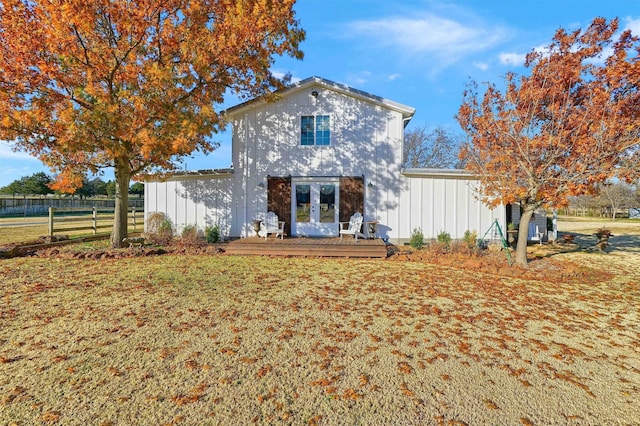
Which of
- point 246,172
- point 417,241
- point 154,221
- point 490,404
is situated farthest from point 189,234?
point 490,404

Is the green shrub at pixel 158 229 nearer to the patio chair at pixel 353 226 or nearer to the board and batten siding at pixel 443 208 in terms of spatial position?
the patio chair at pixel 353 226

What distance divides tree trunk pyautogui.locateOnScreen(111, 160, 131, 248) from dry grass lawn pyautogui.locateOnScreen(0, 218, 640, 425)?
4.02 metres

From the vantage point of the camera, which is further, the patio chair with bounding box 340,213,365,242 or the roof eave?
the roof eave

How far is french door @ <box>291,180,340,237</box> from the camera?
12398mm

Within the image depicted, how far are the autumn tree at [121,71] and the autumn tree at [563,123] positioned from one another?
752 cm

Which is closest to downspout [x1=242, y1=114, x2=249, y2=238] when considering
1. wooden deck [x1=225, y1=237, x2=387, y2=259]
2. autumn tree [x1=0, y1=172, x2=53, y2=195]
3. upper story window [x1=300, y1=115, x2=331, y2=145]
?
wooden deck [x1=225, y1=237, x2=387, y2=259]

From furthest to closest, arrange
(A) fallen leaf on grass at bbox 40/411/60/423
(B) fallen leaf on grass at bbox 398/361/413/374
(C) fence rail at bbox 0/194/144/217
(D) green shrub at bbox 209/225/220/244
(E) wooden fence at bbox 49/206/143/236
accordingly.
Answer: (C) fence rail at bbox 0/194/144/217
(E) wooden fence at bbox 49/206/143/236
(D) green shrub at bbox 209/225/220/244
(B) fallen leaf on grass at bbox 398/361/413/374
(A) fallen leaf on grass at bbox 40/411/60/423

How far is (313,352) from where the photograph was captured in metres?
3.49

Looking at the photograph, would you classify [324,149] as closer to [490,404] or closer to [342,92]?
[342,92]

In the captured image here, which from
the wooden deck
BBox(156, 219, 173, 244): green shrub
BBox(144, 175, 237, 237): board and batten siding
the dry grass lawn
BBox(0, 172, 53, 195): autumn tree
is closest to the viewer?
the dry grass lawn

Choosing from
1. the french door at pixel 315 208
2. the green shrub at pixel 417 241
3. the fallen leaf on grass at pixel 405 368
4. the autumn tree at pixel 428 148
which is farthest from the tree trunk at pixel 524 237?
the autumn tree at pixel 428 148

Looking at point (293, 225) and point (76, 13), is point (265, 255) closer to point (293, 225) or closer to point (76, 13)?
point (293, 225)

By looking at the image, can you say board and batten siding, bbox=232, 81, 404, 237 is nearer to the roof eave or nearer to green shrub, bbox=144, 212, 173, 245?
the roof eave

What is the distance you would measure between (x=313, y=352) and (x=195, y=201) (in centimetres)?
1100
